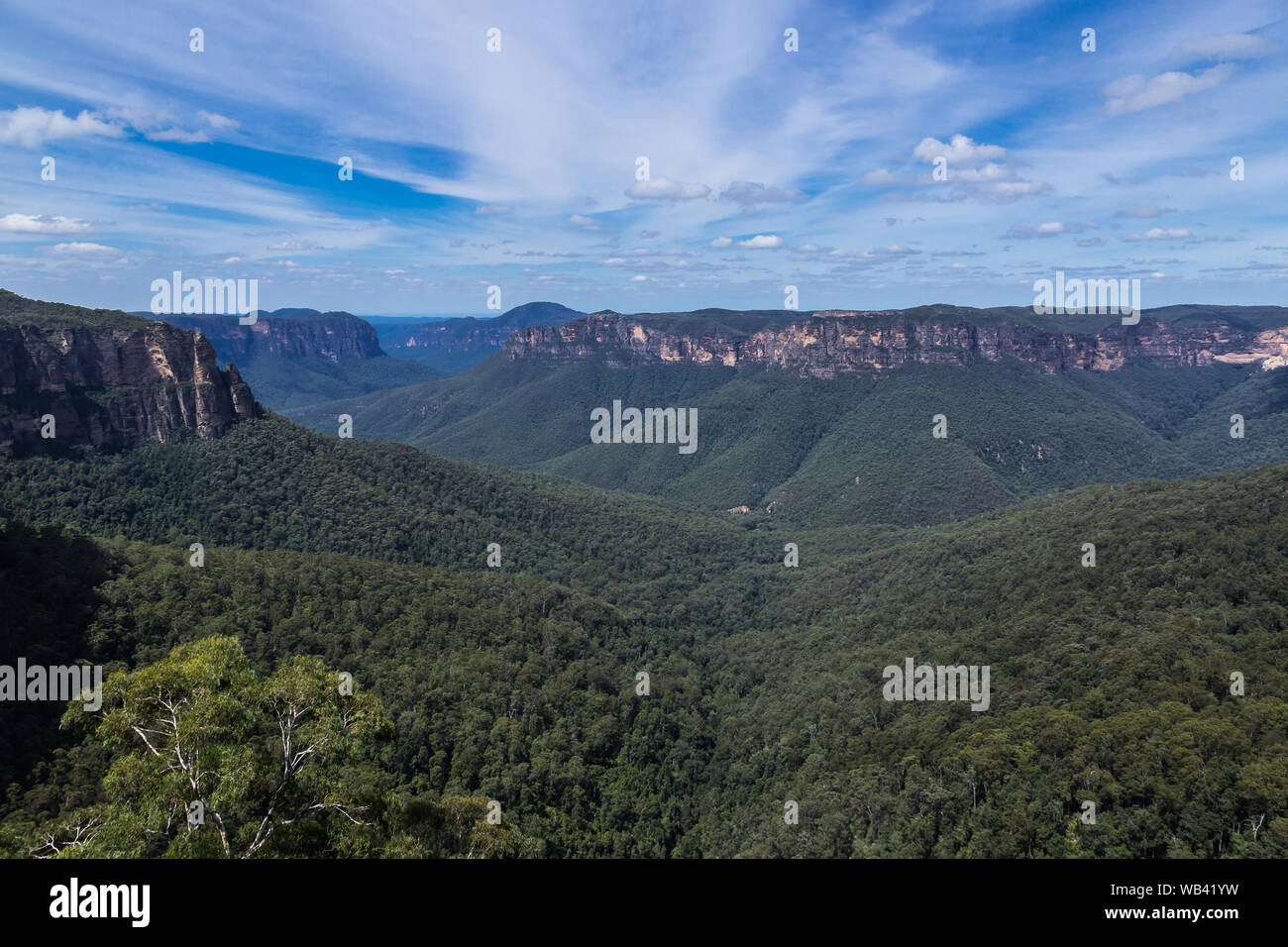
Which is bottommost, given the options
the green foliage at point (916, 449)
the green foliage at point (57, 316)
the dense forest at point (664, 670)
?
the dense forest at point (664, 670)

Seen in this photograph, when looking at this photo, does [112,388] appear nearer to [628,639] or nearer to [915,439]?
[628,639]

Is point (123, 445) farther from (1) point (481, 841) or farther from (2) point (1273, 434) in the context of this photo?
(2) point (1273, 434)

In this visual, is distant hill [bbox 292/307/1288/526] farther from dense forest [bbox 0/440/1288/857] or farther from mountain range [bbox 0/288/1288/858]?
dense forest [bbox 0/440/1288/857]

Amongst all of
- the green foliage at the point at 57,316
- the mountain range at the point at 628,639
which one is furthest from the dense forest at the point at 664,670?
the green foliage at the point at 57,316

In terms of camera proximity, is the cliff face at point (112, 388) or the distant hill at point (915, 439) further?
the distant hill at point (915, 439)

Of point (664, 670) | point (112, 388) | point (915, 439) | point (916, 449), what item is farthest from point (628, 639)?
point (915, 439)

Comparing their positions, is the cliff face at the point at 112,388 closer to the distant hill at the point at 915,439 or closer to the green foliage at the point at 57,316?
the green foliage at the point at 57,316
